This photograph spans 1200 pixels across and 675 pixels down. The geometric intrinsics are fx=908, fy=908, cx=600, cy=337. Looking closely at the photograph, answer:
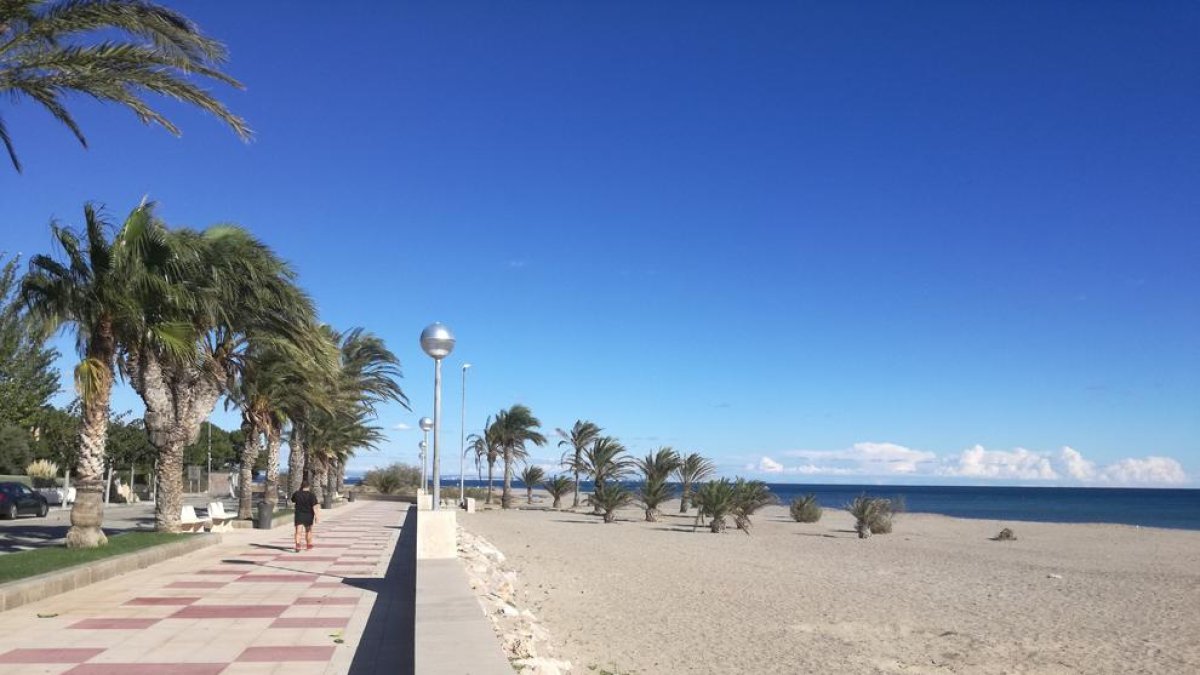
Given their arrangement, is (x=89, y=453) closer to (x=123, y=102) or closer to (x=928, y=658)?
(x=123, y=102)

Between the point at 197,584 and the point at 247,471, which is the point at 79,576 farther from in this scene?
the point at 247,471

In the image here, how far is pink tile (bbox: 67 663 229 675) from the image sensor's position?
23.4 feet

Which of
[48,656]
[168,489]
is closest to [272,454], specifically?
[168,489]

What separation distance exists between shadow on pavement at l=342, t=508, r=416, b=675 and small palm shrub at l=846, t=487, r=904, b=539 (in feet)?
75.6

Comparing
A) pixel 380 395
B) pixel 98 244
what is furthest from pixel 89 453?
pixel 380 395

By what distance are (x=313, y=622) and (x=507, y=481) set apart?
45.3 metres

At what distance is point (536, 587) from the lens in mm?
16141

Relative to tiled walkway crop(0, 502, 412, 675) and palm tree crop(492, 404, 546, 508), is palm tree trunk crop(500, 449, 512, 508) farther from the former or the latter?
tiled walkway crop(0, 502, 412, 675)

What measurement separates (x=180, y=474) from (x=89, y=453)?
471 cm

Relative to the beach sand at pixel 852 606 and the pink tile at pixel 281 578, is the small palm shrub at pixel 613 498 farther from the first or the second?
the pink tile at pixel 281 578

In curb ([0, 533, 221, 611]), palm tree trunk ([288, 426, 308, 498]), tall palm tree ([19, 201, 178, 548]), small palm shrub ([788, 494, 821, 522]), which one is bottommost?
small palm shrub ([788, 494, 821, 522])

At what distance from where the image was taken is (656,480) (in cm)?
4097

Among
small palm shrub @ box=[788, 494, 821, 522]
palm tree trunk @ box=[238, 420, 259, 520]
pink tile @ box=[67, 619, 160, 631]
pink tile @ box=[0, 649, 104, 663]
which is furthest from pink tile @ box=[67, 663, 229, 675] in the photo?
small palm shrub @ box=[788, 494, 821, 522]

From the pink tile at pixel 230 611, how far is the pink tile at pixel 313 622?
37 cm
